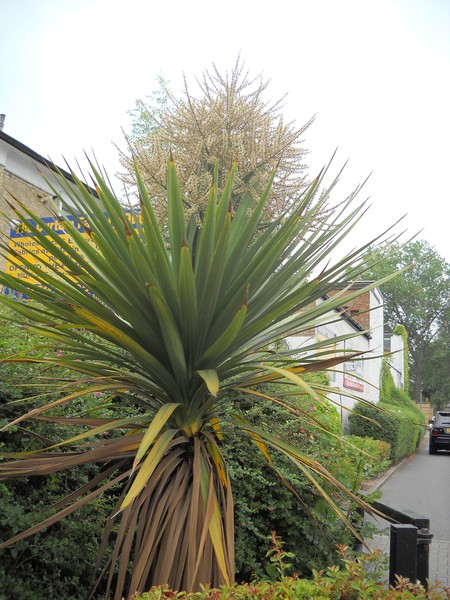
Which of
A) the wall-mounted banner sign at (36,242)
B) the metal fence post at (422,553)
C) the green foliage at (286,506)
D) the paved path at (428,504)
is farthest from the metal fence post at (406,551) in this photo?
the wall-mounted banner sign at (36,242)

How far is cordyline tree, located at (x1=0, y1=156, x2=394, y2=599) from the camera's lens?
315 cm

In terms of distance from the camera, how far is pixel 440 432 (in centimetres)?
2806

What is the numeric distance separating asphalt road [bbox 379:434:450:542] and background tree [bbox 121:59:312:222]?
3.88 metres

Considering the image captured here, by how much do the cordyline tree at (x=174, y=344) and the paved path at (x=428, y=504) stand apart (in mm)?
1183

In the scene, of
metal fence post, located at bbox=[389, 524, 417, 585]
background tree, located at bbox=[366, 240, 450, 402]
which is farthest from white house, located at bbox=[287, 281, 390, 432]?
background tree, located at bbox=[366, 240, 450, 402]

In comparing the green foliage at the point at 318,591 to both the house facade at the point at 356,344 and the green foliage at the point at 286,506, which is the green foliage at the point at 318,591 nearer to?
the green foliage at the point at 286,506

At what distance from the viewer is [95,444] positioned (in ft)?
12.1

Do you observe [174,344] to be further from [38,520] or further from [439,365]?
[439,365]

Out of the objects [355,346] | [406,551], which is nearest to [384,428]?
[355,346]

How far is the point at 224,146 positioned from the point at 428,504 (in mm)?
8964

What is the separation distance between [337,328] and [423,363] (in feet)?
224

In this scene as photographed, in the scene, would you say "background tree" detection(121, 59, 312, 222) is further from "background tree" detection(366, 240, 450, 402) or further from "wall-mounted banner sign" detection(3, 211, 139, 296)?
"background tree" detection(366, 240, 450, 402)

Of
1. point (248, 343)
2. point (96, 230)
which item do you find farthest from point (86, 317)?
point (248, 343)

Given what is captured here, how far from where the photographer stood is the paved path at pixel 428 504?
744 cm
